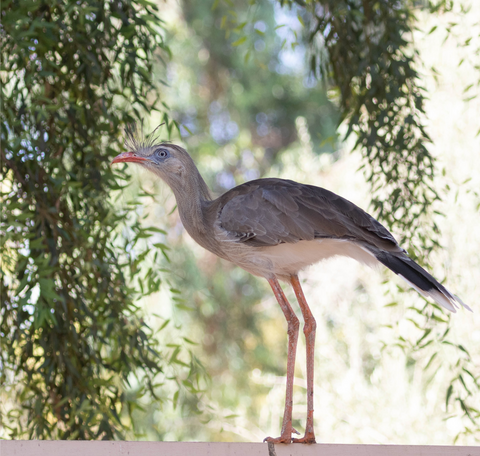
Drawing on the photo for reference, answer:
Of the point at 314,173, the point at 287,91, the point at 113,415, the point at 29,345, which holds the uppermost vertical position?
the point at 287,91

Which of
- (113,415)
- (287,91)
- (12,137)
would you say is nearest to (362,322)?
(113,415)

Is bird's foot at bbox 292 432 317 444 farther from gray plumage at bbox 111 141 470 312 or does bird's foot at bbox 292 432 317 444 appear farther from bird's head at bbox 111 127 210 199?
bird's head at bbox 111 127 210 199

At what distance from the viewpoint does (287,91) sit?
29.1 ft

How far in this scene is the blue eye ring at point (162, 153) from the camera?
2012 mm

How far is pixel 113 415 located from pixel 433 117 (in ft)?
10.2

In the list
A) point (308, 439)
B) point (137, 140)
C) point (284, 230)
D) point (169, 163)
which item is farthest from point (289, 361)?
point (137, 140)

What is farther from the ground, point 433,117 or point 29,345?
point 433,117

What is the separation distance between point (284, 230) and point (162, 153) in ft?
1.68

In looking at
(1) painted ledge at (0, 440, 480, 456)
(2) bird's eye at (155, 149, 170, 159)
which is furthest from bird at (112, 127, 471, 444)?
(1) painted ledge at (0, 440, 480, 456)

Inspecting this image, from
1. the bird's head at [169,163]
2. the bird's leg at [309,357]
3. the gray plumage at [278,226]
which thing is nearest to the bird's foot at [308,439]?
the bird's leg at [309,357]

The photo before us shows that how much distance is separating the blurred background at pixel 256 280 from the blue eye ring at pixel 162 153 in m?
0.20

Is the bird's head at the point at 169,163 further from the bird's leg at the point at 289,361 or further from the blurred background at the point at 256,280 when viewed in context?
the bird's leg at the point at 289,361

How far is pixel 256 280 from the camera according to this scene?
26.6ft

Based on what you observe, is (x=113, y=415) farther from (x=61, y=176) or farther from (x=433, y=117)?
(x=433, y=117)
